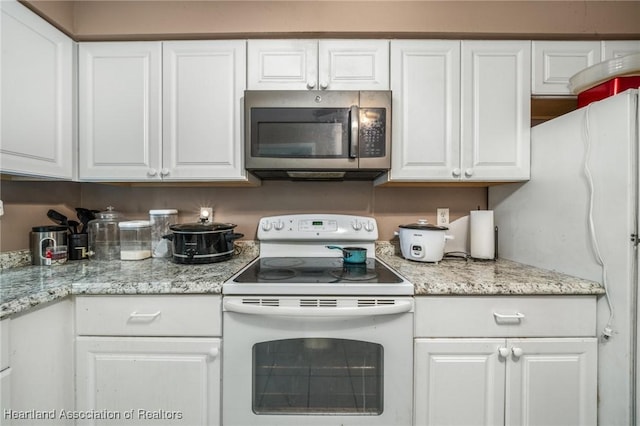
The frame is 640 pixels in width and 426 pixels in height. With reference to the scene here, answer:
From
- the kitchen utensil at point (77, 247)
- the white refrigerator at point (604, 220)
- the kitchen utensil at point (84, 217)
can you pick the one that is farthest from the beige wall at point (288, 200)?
the white refrigerator at point (604, 220)

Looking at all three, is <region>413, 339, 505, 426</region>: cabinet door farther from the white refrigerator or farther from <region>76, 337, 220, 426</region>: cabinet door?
<region>76, 337, 220, 426</region>: cabinet door

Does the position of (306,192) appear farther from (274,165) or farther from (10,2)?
(10,2)

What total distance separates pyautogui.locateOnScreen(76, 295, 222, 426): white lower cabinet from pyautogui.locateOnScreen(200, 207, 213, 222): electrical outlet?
27.4 inches

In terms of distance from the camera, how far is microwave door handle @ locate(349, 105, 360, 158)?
1297 millimetres

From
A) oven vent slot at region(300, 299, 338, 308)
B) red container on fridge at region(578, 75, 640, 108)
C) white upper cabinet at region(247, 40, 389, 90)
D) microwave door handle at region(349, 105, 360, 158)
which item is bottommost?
oven vent slot at region(300, 299, 338, 308)

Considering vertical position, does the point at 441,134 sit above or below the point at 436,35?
below

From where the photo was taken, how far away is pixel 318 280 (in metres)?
1.11

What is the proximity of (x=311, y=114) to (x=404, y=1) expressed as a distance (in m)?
0.75

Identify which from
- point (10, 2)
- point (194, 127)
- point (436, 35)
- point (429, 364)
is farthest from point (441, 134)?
point (10, 2)

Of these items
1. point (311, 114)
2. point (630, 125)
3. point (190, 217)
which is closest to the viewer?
point (630, 125)

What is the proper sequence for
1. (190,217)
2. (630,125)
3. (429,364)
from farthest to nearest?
(190,217)
(429,364)
(630,125)

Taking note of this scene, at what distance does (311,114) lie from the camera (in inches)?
52.3

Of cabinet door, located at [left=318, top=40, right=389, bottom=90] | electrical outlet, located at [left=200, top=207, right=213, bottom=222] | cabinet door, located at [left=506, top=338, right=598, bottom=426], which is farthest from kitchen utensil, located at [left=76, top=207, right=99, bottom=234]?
cabinet door, located at [left=506, top=338, right=598, bottom=426]

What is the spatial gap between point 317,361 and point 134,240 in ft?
3.92
